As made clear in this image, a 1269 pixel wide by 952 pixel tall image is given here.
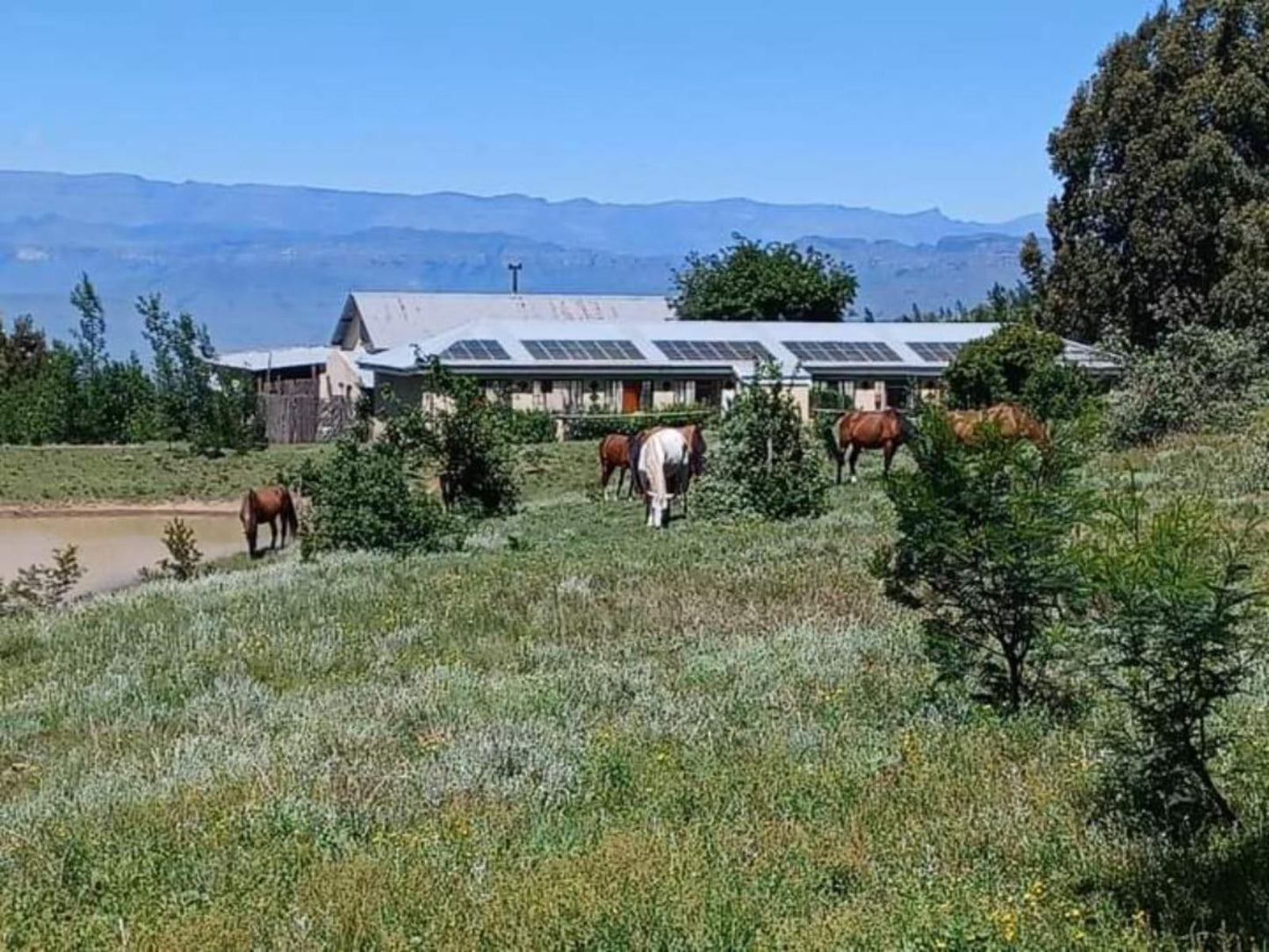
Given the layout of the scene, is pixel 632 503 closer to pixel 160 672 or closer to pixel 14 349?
pixel 160 672

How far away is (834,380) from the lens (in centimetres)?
4634

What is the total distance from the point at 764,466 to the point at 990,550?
13.7m

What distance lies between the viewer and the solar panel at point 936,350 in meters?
47.5

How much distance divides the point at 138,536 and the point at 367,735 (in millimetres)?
22165

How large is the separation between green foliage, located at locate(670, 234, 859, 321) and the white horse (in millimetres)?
36001

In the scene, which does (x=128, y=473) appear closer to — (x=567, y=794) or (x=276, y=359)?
(x=276, y=359)

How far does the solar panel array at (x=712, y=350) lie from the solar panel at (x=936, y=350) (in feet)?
16.2

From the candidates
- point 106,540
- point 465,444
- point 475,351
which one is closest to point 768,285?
point 475,351

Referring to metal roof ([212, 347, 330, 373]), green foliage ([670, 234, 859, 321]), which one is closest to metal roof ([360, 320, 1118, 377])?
green foliage ([670, 234, 859, 321])

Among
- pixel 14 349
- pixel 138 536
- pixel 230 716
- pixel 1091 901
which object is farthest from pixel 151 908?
pixel 14 349

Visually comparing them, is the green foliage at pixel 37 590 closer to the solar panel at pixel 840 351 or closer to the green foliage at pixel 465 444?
the green foliage at pixel 465 444

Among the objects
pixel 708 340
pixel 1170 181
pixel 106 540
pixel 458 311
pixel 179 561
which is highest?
pixel 1170 181

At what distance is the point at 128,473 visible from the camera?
1476 inches

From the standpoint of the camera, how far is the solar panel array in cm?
4625
